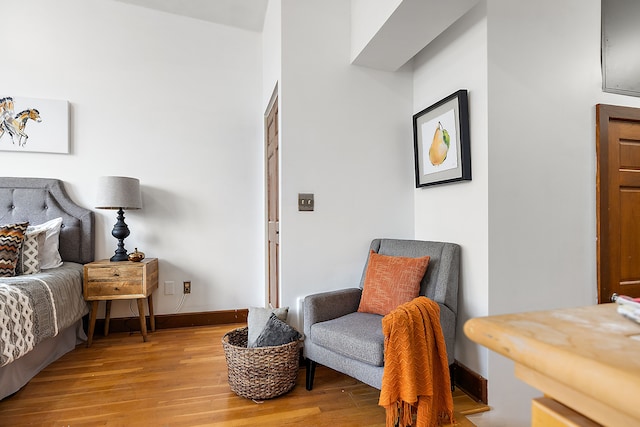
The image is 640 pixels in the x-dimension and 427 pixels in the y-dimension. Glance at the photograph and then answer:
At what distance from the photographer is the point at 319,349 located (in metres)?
1.97

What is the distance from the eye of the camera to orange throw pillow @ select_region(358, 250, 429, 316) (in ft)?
6.59

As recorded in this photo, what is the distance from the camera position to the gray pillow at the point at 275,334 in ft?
6.51

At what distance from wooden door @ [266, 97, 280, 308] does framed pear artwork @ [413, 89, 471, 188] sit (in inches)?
41.5

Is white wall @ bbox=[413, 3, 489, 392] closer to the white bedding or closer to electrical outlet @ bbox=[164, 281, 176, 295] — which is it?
electrical outlet @ bbox=[164, 281, 176, 295]

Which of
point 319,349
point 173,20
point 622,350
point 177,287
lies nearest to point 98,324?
point 177,287

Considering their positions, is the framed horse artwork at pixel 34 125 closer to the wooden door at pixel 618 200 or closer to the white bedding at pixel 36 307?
the white bedding at pixel 36 307

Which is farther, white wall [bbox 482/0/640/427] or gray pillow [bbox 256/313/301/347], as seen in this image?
gray pillow [bbox 256/313/301/347]

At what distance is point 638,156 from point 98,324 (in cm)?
428

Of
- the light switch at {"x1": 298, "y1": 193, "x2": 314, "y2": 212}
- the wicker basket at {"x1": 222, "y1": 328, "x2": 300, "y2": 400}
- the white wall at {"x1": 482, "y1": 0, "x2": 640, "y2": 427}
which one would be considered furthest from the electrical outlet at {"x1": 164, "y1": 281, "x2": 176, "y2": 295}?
the white wall at {"x1": 482, "y1": 0, "x2": 640, "y2": 427}

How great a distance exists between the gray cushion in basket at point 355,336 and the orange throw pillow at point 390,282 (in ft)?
0.26

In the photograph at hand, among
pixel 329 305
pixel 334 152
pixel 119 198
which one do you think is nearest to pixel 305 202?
pixel 334 152

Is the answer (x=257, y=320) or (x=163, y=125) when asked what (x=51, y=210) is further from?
(x=257, y=320)

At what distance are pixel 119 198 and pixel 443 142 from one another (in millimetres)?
2466

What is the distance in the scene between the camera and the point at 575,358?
0.35 metres
